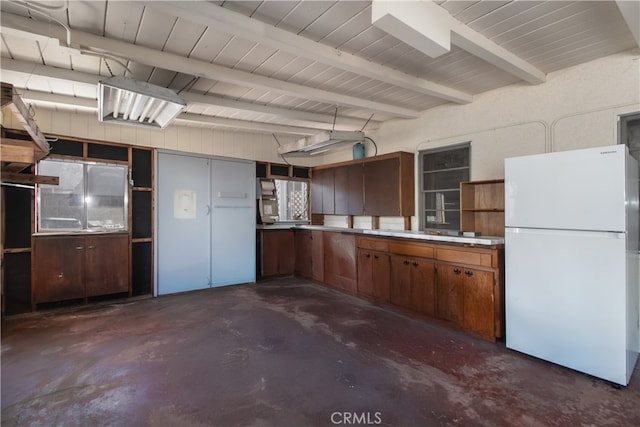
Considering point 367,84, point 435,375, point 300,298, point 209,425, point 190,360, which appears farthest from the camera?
point 300,298

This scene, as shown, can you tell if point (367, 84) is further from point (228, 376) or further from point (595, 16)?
point (228, 376)

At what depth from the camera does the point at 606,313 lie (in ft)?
7.46

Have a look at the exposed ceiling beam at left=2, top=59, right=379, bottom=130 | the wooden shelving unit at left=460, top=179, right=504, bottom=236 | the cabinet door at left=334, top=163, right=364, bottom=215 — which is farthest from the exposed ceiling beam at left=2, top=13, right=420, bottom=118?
the wooden shelving unit at left=460, top=179, right=504, bottom=236

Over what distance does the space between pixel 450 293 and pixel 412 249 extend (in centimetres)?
67

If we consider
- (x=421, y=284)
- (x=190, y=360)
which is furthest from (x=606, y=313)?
(x=190, y=360)

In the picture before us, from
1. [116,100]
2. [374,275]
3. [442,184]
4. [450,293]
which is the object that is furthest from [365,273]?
[116,100]

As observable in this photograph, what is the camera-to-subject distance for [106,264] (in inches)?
167

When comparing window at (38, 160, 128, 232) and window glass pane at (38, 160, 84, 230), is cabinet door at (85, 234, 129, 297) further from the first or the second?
window glass pane at (38, 160, 84, 230)

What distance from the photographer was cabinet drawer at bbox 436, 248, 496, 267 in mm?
2990

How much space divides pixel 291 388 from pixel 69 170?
162 inches

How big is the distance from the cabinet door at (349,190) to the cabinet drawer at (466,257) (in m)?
1.99

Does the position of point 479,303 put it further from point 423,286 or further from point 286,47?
point 286,47

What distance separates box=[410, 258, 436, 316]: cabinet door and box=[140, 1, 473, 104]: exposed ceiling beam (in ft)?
6.58

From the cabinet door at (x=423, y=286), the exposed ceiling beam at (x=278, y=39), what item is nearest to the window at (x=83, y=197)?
the exposed ceiling beam at (x=278, y=39)
